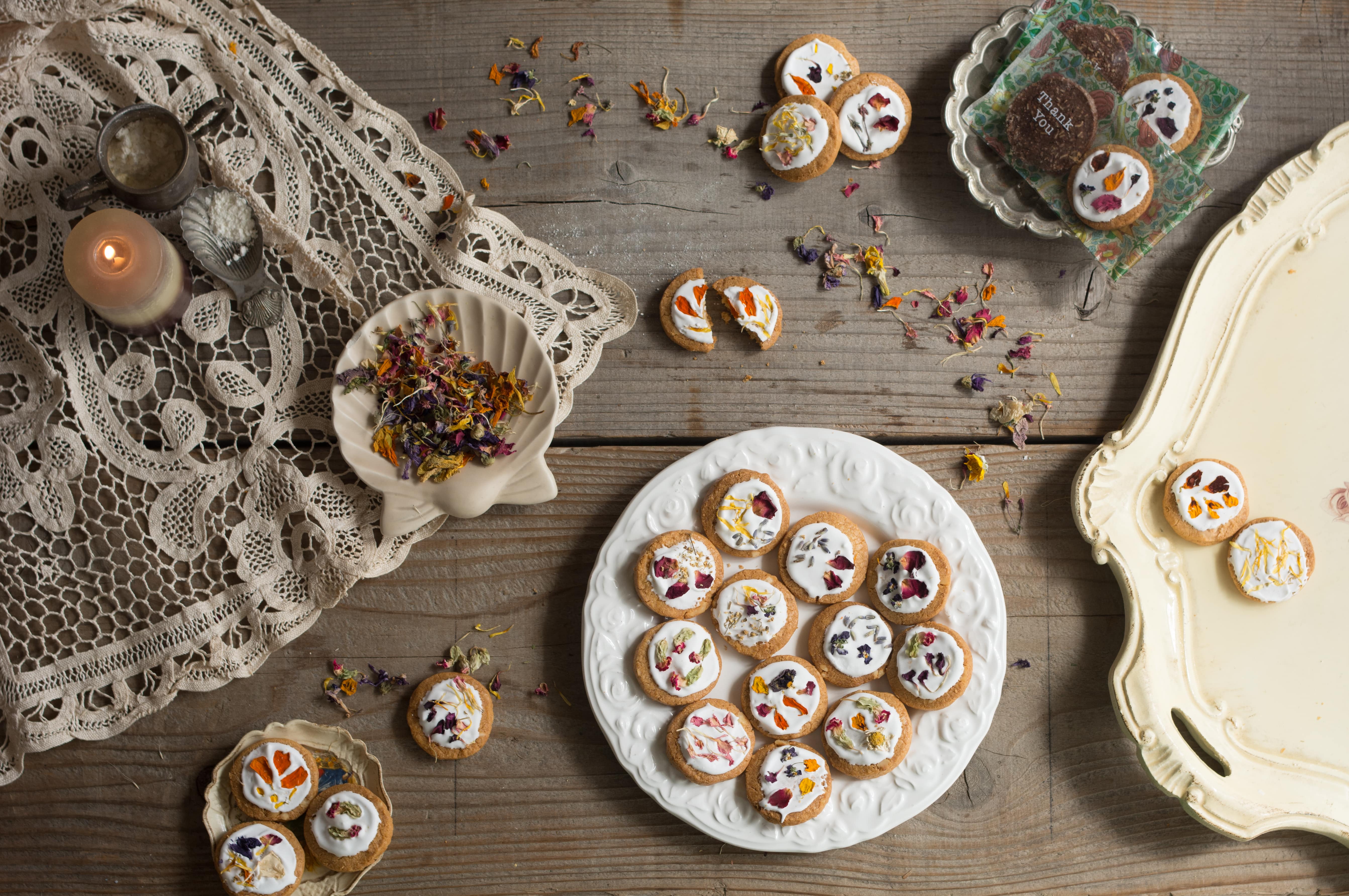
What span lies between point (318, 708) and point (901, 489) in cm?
100

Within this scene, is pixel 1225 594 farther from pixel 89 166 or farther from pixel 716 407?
pixel 89 166

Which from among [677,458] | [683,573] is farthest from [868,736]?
[677,458]

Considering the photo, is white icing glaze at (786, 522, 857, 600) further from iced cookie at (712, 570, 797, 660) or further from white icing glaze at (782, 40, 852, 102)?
white icing glaze at (782, 40, 852, 102)

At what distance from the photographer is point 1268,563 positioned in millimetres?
1316

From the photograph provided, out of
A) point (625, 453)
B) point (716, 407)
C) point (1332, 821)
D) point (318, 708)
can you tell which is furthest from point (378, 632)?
point (1332, 821)

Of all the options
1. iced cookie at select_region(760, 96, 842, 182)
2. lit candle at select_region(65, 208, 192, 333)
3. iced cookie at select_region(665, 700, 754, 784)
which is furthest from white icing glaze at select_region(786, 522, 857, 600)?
lit candle at select_region(65, 208, 192, 333)

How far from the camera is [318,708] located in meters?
1.32

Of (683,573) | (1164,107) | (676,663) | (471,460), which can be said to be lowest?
(676,663)

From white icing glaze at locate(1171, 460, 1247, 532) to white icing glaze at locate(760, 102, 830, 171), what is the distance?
0.79 m

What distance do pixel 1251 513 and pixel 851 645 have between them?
0.72 meters

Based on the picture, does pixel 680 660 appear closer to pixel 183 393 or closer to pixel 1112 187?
pixel 183 393

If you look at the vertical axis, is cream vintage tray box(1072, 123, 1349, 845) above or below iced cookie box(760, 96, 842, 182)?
below

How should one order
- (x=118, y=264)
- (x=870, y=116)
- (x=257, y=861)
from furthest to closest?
(x=870, y=116), (x=257, y=861), (x=118, y=264)

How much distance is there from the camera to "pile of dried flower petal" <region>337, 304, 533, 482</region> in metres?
1.21
